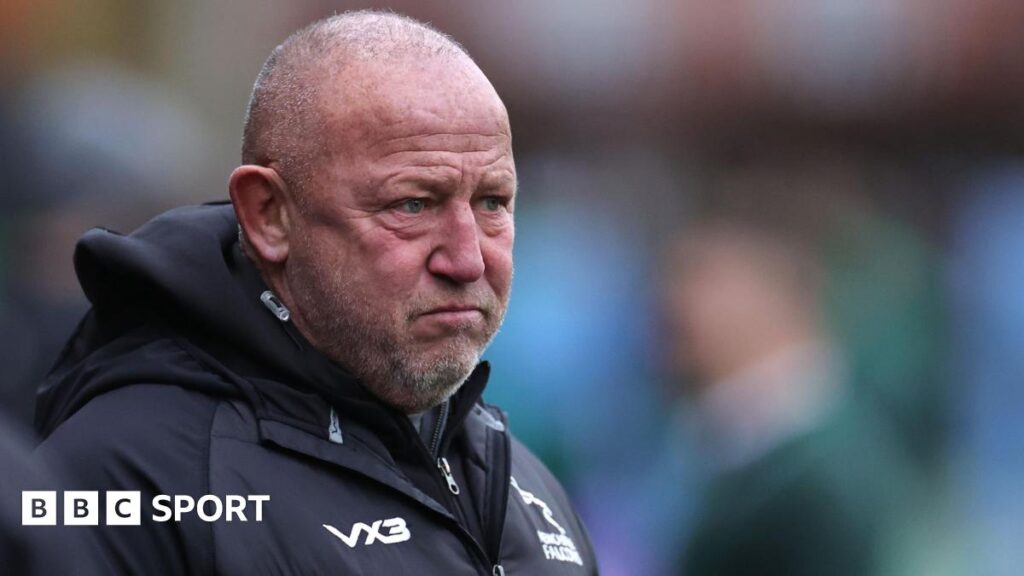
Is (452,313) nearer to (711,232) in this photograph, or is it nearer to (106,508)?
(106,508)

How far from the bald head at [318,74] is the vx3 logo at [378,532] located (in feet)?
2.13

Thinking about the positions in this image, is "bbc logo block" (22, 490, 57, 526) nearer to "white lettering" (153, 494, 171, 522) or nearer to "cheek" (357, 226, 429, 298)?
"white lettering" (153, 494, 171, 522)

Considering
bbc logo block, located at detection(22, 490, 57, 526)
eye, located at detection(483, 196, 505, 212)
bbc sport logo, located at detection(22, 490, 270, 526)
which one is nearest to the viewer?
bbc logo block, located at detection(22, 490, 57, 526)

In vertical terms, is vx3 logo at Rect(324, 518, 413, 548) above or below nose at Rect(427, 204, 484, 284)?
below

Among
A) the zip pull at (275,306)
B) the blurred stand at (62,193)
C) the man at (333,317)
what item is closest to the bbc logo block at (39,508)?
the man at (333,317)

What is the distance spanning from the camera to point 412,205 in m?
2.66

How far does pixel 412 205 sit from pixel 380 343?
0.26 meters

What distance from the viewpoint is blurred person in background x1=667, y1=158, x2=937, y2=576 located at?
397 cm

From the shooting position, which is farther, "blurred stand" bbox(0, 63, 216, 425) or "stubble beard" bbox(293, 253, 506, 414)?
"blurred stand" bbox(0, 63, 216, 425)

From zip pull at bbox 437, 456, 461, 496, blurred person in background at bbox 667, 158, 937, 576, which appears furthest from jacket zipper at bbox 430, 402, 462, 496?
blurred person in background at bbox 667, 158, 937, 576

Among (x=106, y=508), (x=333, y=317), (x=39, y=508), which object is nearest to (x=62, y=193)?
(x=333, y=317)

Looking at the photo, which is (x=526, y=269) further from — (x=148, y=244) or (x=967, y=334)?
(x=148, y=244)

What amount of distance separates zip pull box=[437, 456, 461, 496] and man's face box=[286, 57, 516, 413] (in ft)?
0.39

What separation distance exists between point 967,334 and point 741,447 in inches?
65.6
